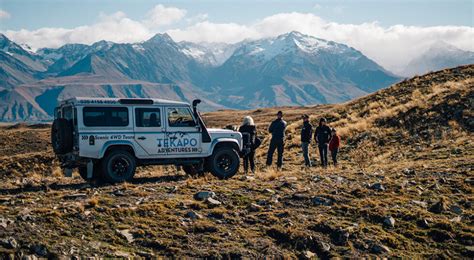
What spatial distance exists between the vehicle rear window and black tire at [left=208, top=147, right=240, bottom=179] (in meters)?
3.28

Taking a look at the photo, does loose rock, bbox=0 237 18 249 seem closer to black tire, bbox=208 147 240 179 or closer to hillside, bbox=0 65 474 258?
hillside, bbox=0 65 474 258

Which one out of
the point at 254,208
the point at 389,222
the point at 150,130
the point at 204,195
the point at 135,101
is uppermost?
the point at 135,101

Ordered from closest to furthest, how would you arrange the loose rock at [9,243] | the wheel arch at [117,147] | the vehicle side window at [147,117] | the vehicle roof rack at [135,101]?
1. the loose rock at [9,243]
2. the wheel arch at [117,147]
3. the vehicle roof rack at [135,101]
4. the vehicle side window at [147,117]

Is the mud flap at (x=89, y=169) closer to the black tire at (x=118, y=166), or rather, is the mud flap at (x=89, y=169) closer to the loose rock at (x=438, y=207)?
the black tire at (x=118, y=166)

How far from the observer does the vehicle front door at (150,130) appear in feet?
51.4

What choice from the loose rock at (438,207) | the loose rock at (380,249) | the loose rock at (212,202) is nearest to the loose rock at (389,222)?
the loose rock at (380,249)

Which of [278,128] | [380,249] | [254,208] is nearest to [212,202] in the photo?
[254,208]

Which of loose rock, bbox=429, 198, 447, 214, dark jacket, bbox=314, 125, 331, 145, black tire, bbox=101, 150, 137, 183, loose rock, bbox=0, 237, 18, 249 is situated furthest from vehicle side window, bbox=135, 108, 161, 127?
loose rock, bbox=429, 198, 447, 214

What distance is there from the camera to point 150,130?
15.9 metres

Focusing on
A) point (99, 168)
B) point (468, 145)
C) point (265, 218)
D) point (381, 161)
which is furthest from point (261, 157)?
point (265, 218)

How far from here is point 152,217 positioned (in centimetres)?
1122

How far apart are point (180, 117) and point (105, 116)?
245 centimetres

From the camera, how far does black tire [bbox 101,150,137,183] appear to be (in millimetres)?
15152

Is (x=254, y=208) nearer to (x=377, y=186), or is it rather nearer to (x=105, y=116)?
(x=377, y=186)
